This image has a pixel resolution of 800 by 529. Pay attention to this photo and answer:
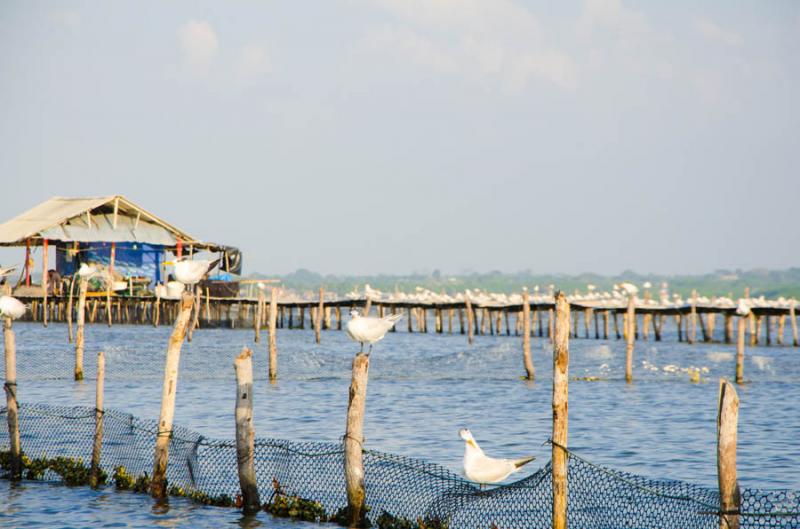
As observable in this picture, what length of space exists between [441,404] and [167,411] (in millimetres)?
12619

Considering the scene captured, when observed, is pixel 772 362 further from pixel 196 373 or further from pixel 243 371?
pixel 243 371

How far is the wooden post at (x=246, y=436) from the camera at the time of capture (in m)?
12.3

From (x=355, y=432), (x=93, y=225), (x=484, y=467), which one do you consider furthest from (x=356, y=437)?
(x=93, y=225)

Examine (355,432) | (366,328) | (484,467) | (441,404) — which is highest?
(366,328)

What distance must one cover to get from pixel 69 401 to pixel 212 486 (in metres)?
10.2

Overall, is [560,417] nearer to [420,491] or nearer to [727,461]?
[727,461]

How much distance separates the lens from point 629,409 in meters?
24.5

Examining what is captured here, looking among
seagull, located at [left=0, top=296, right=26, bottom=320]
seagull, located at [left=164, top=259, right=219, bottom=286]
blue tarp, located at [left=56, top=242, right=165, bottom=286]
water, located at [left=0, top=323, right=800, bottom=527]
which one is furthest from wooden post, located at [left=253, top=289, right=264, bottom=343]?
seagull, located at [left=164, top=259, right=219, bottom=286]

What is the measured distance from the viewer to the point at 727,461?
9.38 metres

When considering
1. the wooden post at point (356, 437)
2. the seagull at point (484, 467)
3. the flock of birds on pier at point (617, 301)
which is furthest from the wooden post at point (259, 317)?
the seagull at point (484, 467)

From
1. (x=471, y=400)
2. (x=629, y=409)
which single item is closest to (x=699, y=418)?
(x=629, y=409)

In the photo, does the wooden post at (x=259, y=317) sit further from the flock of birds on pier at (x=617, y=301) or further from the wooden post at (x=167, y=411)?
the wooden post at (x=167, y=411)

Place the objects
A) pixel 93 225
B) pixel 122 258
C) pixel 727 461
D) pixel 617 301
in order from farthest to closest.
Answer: pixel 617 301, pixel 122 258, pixel 93 225, pixel 727 461

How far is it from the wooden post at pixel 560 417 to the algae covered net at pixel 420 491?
0.21 meters
